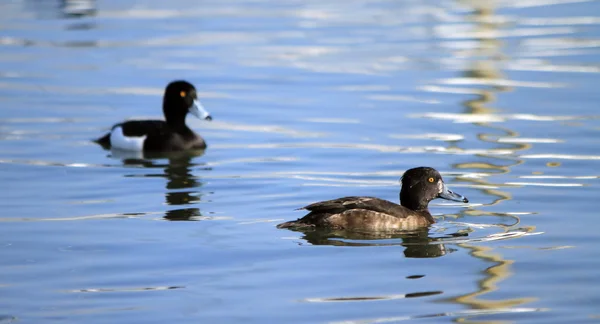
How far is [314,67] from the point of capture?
23.2 meters

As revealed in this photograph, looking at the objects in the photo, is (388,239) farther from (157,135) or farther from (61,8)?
(61,8)

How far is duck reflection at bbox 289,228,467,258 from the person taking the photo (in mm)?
10387

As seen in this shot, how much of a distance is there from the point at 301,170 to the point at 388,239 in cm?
373

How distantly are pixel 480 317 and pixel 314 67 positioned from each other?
49.8ft

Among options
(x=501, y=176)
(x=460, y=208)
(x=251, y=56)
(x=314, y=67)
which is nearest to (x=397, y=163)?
(x=501, y=176)

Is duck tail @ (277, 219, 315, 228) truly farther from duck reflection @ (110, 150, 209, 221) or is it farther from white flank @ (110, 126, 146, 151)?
white flank @ (110, 126, 146, 151)

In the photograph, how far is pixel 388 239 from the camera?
10.8 meters

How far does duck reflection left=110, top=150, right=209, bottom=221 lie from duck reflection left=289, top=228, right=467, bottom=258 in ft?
5.06

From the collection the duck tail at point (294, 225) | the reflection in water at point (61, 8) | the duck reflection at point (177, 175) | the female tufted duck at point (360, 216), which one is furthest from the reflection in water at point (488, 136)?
the reflection in water at point (61, 8)

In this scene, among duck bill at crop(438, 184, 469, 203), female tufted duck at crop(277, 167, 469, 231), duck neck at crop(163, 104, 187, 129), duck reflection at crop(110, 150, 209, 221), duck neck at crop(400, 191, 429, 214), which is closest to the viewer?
female tufted duck at crop(277, 167, 469, 231)

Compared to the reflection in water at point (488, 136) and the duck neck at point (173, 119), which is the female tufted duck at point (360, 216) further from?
the duck neck at point (173, 119)

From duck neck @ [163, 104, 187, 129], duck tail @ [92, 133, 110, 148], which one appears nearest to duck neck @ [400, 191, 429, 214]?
duck neck @ [163, 104, 187, 129]

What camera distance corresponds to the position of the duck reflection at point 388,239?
10.4 meters

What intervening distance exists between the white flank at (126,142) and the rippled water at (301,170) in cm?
35
